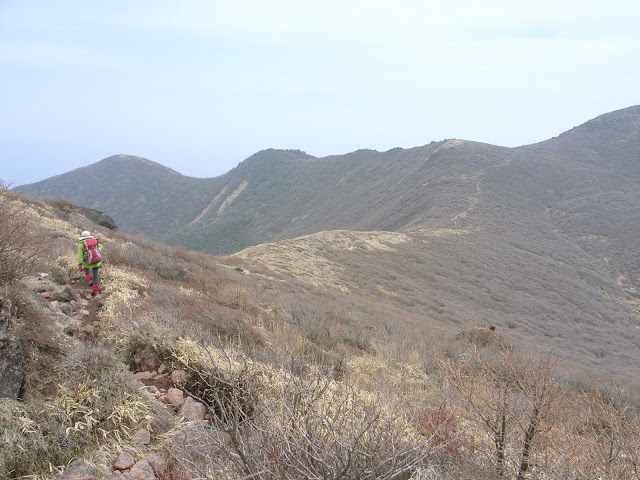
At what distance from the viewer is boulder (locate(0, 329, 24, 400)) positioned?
8.70ft

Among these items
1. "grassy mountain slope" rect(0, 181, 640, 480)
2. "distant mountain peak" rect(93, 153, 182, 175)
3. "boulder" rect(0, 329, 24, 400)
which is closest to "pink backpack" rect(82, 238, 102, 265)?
"grassy mountain slope" rect(0, 181, 640, 480)

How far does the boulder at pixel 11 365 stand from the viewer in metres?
2.65

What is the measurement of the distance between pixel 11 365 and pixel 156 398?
1.01m

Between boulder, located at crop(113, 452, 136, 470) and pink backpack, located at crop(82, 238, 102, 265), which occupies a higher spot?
pink backpack, located at crop(82, 238, 102, 265)

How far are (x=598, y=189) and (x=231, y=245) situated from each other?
49.7 metres

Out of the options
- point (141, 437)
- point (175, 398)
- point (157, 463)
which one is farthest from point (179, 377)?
point (157, 463)

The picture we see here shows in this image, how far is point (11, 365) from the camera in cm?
273

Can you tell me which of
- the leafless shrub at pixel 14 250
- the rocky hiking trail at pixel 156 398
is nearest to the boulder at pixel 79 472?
the rocky hiking trail at pixel 156 398

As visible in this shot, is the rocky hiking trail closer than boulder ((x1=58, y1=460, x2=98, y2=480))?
No

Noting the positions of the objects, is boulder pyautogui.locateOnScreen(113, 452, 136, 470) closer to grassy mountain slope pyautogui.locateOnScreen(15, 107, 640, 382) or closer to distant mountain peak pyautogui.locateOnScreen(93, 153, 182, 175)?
grassy mountain slope pyautogui.locateOnScreen(15, 107, 640, 382)

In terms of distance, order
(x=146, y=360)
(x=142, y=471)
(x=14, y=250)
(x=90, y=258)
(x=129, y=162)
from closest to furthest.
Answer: (x=142, y=471)
(x=146, y=360)
(x=14, y=250)
(x=90, y=258)
(x=129, y=162)

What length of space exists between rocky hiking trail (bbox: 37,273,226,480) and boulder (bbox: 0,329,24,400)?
2.29 ft

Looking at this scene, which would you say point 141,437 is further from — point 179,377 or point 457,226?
point 457,226

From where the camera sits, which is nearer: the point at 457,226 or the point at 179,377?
the point at 179,377
